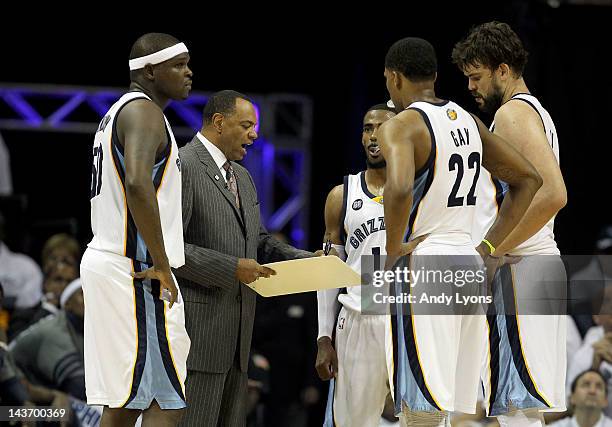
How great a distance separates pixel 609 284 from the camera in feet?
24.8

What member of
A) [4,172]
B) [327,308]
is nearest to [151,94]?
[327,308]

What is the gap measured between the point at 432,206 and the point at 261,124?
6841 millimetres

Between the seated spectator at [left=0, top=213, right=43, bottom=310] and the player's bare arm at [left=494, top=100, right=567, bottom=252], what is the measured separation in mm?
5335

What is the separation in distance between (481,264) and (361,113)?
5.47 metres

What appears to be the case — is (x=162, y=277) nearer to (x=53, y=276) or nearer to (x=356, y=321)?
(x=356, y=321)

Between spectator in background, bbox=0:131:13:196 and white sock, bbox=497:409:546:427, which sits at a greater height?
spectator in background, bbox=0:131:13:196

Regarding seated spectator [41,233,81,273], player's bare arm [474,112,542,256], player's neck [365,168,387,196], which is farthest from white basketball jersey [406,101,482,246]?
seated spectator [41,233,81,273]

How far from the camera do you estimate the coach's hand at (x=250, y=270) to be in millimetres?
5023

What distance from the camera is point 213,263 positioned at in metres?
5.00

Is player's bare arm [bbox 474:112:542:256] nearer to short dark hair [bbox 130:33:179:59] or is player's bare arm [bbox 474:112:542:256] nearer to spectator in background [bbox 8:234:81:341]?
short dark hair [bbox 130:33:179:59]

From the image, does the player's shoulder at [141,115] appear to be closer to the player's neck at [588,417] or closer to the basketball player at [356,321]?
the basketball player at [356,321]

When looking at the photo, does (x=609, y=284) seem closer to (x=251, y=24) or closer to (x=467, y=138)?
(x=467, y=138)

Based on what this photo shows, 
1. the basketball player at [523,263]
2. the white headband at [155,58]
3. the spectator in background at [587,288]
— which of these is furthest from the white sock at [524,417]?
the spectator in background at [587,288]

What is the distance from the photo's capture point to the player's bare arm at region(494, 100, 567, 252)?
4.80m
